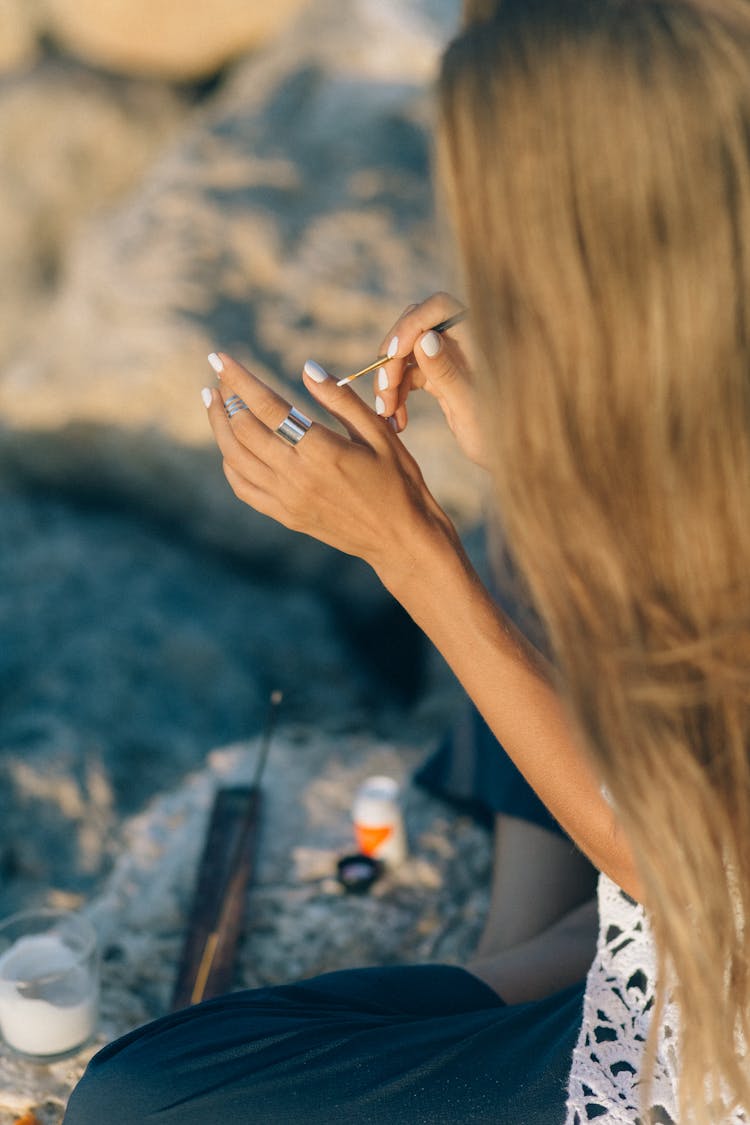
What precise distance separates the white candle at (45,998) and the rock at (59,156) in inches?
122

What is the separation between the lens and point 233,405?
1.21 meters

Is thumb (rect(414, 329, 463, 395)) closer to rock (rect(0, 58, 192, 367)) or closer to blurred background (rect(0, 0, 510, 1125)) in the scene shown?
blurred background (rect(0, 0, 510, 1125))

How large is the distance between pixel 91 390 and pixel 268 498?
227 cm

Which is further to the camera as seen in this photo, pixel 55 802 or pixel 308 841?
pixel 55 802

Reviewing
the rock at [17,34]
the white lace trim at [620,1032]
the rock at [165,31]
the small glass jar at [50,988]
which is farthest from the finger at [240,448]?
the rock at [17,34]

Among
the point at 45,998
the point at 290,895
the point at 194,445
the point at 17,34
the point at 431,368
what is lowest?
the point at 45,998

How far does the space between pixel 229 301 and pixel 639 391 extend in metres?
2.65

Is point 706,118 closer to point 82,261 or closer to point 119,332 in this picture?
point 119,332

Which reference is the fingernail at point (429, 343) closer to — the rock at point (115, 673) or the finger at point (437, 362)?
the finger at point (437, 362)

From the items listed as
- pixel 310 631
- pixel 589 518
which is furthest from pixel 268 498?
pixel 310 631

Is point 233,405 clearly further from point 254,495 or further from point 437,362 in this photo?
point 437,362

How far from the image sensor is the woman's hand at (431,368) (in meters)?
1.28

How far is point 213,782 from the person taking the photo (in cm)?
222

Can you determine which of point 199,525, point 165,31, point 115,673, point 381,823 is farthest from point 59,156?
point 381,823
